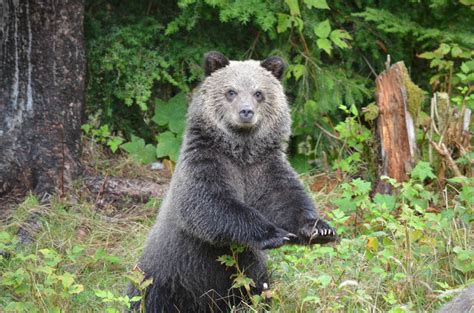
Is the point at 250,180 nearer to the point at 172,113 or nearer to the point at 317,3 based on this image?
the point at 317,3

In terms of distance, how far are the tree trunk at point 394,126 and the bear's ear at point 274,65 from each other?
73.4 inches

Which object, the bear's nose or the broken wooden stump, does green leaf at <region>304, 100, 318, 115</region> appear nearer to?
the broken wooden stump

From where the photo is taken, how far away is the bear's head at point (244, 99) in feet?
20.6

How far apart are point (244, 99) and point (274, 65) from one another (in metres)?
0.45

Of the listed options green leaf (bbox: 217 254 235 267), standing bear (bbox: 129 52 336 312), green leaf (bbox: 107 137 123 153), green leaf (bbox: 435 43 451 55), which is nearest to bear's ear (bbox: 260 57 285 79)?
standing bear (bbox: 129 52 336 312)

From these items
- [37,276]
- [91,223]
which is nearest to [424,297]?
[37,276]

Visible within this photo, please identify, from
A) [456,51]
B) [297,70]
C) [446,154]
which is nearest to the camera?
[446,154]

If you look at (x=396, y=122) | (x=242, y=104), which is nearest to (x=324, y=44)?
(x=396, y=122)

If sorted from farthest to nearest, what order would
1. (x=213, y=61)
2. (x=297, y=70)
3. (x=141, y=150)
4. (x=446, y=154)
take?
(x=141, y=150), (x=297, y=70), (x=446, y=154), (x=213, y=61)

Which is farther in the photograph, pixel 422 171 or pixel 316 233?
pixel 422 171

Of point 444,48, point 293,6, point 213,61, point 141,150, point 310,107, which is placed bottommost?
point 141,150

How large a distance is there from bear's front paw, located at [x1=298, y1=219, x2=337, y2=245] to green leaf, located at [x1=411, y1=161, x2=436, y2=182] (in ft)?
6.82

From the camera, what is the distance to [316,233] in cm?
577

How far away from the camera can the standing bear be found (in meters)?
5.82
